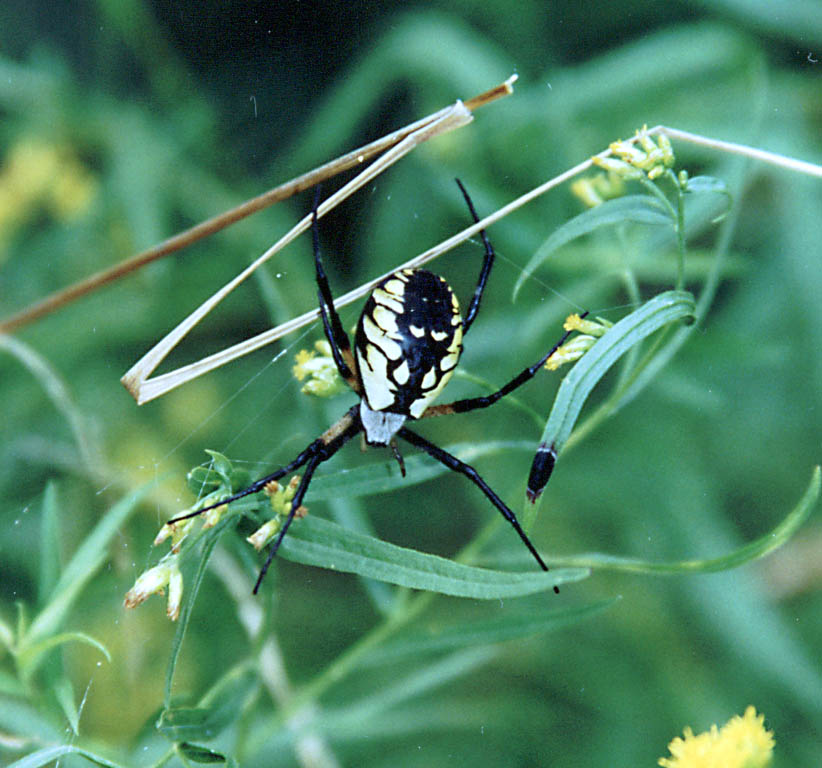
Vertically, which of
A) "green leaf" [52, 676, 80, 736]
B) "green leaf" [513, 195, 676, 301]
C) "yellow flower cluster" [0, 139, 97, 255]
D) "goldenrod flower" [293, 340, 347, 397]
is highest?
"yellow flower cluster" [0, 139, 97, 255]

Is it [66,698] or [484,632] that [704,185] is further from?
[66,698]

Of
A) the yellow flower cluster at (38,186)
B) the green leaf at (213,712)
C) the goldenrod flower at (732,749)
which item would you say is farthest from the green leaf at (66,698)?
the yellow flower cluster at (38,186)

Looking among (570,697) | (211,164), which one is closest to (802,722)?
(570,697)

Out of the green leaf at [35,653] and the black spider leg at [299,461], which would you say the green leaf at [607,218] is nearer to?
the black spider leg at [299,461]

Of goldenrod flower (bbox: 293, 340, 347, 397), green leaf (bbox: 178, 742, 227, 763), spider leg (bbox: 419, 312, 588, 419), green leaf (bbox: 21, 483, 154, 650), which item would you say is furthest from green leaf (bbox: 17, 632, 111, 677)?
spider leg (bbox: 419, 312, 588, 419)

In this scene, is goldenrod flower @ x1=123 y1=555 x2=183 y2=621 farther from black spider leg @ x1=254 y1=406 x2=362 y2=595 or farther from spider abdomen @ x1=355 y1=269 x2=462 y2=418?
spider abdomen @ x1=355 y1=269 x2=462 y2=418

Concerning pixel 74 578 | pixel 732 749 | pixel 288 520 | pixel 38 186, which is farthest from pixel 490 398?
pixel 38 186

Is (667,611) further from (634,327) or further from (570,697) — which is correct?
(634,327)
